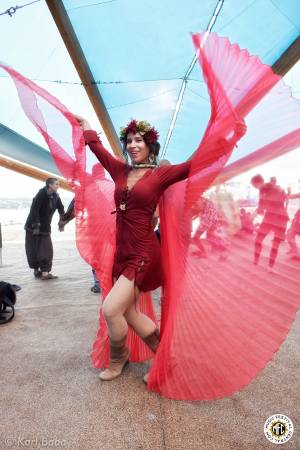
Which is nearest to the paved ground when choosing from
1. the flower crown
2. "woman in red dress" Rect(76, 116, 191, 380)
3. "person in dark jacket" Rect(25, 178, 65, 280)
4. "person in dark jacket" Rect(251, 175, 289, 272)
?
"woman in red dress" Rect(76, 116, 191, 380)

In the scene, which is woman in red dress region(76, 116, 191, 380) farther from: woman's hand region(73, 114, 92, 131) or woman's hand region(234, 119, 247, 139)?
woman's hand region(234, 119, 247, 139)

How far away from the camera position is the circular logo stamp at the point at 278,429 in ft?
5.23

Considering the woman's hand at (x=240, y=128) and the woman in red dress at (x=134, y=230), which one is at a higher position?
the woman's hand at (x=240, y=128)

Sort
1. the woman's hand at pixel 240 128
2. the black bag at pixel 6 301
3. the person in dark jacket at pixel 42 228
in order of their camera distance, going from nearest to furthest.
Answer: the woman's hand at pixel 240 128
the black bag at pixel 6 301
the person in dark jacket at pixel 42 228

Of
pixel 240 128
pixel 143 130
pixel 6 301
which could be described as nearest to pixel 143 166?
pixel 143 130

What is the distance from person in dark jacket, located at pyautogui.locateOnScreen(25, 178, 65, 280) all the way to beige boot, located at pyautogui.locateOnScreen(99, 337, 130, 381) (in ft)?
12.0

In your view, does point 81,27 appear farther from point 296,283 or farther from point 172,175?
point 296,283

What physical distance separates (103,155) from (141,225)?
0.58 meters

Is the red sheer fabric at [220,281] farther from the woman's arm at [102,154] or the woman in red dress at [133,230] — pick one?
the woman's arm at [102,154]

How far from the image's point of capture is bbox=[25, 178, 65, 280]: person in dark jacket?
5516mm

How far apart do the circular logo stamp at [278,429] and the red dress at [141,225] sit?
0.99 meters

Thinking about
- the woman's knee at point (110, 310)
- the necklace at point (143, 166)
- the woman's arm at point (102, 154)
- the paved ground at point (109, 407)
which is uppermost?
the woman's arm at point (102, 154)

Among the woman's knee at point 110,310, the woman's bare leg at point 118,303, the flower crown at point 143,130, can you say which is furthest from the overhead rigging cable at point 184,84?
the woman's knee at point 110,310

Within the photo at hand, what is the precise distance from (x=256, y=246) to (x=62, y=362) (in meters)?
1.73
